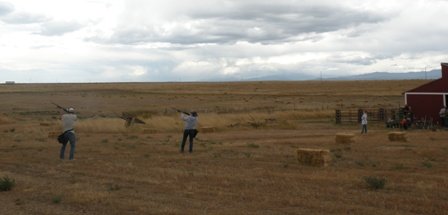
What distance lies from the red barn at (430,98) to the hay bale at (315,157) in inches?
828

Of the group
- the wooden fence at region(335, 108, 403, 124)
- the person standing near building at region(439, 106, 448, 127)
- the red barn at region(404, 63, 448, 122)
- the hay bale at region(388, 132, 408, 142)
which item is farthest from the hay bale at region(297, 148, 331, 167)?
the wooden fence at region(335, 108, 403, 124)

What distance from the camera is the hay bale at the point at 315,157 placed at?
15641mm

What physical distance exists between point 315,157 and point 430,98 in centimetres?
2213

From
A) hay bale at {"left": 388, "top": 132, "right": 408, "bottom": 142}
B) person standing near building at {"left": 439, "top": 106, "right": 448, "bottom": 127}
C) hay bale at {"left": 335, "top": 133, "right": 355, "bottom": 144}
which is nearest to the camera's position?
hay bale at {"left": 335, "top": 133, "right": 355, "bottom": 144}

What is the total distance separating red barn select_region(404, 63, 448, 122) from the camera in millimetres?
34562

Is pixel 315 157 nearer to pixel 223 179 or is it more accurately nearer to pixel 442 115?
pixel 223 179

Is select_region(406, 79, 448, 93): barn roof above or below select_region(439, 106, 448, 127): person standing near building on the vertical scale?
above

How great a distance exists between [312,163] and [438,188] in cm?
454

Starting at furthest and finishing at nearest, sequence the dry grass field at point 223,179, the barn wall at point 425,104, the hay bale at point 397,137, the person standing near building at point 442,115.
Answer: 1. the barn wall at point 425,104
2. the person standing near building at point 442,115
3. the hay bale at point 397,137
4. the dry grass field at point 223,179

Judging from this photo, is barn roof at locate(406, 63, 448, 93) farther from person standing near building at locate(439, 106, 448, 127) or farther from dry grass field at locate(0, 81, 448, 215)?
dry grass field at locate(0, 81, 448, 215)

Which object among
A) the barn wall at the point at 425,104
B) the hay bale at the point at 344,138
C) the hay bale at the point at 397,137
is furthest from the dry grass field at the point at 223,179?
the barn wall at the point at 425,104

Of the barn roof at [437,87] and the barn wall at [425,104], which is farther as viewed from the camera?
the barn wall at [425,104]

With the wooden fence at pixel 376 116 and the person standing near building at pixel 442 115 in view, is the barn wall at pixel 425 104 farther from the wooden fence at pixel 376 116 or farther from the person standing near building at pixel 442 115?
the wooden fence at pixel 376 116

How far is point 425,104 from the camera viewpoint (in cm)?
3569
